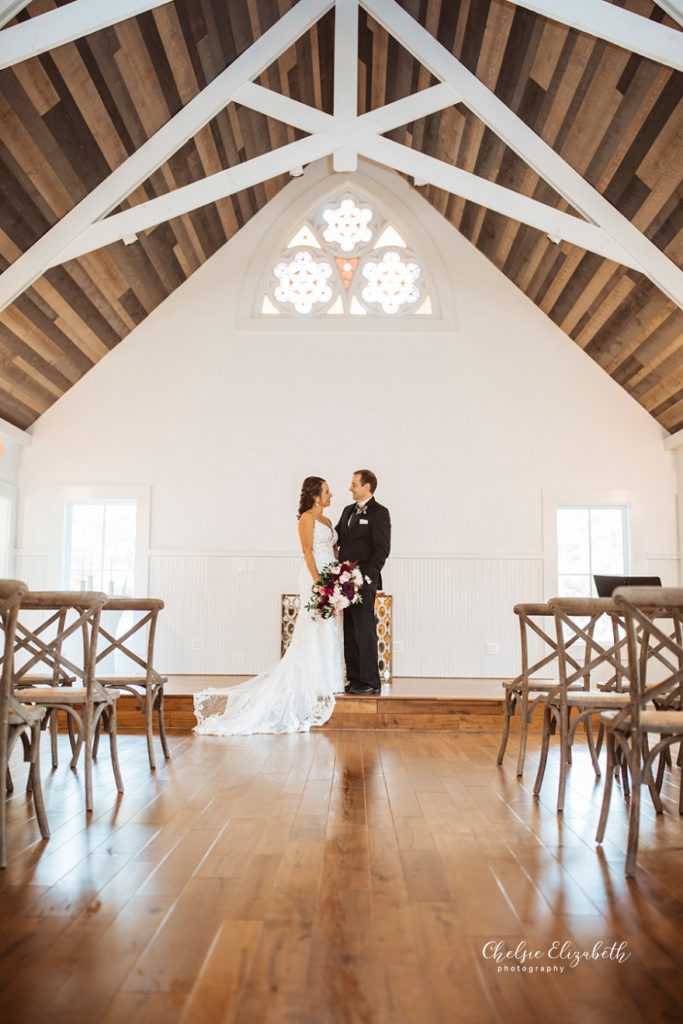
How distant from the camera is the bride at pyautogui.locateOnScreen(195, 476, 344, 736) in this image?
18.6ft

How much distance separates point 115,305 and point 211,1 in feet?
9.62

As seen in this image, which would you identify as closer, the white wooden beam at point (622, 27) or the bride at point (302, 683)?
the white wooden beam at point (622, 27)

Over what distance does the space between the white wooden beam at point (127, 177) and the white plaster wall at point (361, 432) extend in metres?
2.57

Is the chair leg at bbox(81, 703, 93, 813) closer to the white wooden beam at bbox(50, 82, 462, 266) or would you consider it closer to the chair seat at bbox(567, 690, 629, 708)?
the chair seat at bbox(567, 690, 629, 708)

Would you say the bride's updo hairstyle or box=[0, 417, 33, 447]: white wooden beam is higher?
box=[0, 417, 33, 447]: white wooden beam

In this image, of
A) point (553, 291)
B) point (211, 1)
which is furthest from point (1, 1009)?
point (553, 291)

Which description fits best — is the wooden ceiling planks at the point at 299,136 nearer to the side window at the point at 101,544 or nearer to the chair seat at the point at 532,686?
the side window at the point at 101,544

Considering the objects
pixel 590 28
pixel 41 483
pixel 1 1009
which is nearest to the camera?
pixel 1 1009

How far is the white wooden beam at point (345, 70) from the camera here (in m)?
6.44

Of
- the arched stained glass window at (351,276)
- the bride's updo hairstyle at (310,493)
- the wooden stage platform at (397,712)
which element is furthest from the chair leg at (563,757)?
the arched stained glass window at (351,276)

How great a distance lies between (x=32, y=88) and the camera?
515 centimetres

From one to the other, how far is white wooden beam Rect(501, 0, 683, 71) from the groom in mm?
3085

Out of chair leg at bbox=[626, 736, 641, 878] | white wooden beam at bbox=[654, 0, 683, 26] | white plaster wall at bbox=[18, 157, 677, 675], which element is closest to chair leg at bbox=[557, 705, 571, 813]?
chair leg at bbox=[626, 736, 641, 878]

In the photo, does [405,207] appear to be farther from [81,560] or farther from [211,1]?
[81,560]
